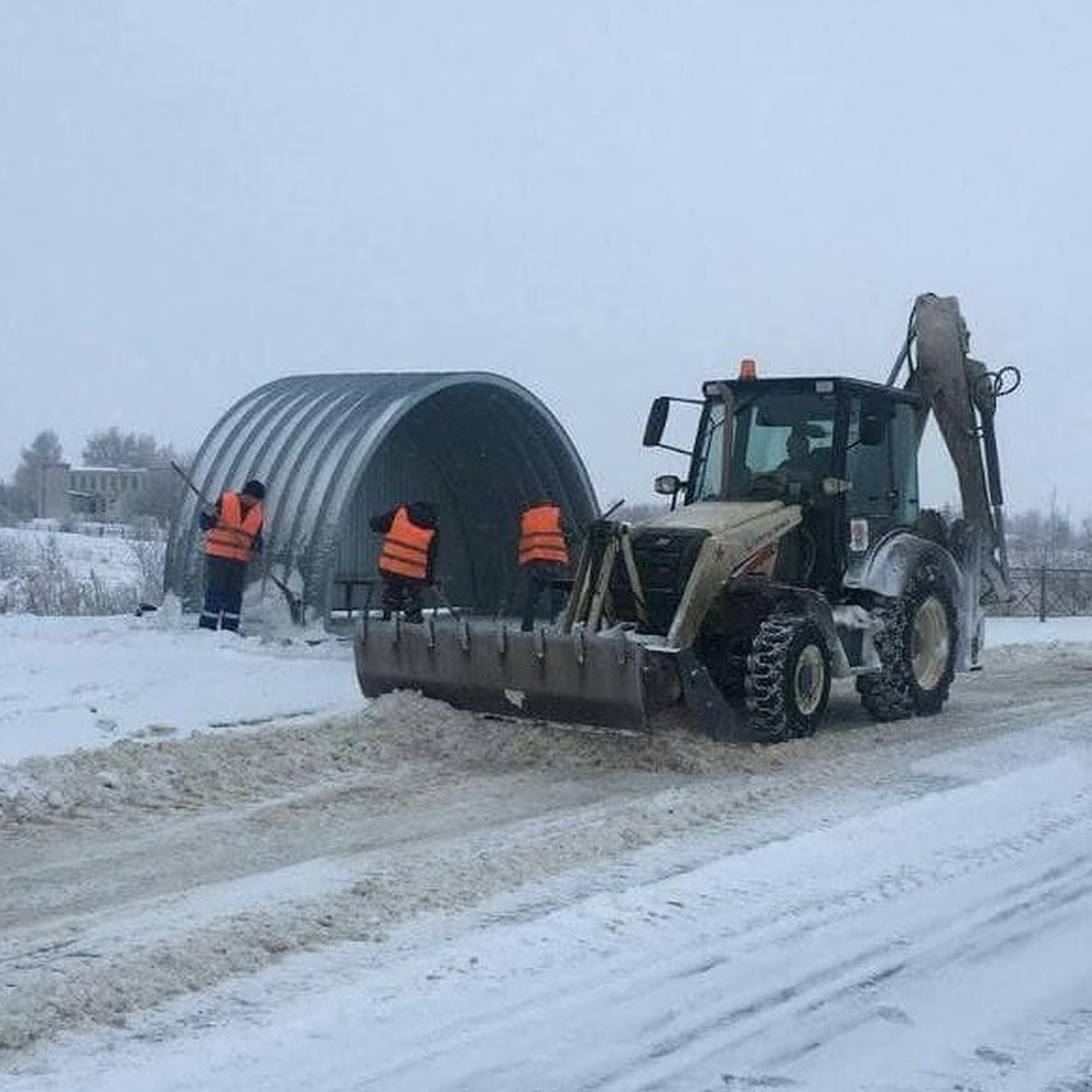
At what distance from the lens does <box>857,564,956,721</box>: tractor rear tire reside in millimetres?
11500

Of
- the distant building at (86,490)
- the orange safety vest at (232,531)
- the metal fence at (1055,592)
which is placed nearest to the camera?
the orange safety vest at (232,531)

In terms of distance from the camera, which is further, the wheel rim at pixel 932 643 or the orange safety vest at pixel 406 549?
the orange safety vest at pixel 406 549

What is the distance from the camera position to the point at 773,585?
10523 millimetres

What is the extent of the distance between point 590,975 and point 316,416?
13.4 m

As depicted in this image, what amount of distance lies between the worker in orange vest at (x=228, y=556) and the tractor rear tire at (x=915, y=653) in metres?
6.98

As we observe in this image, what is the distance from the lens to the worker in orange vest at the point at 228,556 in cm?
1614

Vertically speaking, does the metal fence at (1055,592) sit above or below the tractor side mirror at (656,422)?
below

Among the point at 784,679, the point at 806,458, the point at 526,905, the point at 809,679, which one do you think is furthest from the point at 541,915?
the point at 806,458

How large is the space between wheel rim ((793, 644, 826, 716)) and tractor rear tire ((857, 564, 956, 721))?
0.98 m

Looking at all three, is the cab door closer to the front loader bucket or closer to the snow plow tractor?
the snow plow tractor

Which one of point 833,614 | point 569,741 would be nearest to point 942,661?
point 833,614

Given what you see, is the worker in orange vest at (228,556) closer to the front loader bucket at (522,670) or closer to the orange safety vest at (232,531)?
the orange safety vest at (232,531)

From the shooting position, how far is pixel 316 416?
18.2 metres

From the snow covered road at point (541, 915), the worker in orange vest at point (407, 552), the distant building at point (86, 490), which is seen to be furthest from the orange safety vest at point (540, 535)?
the distant building at point (86, 490)
